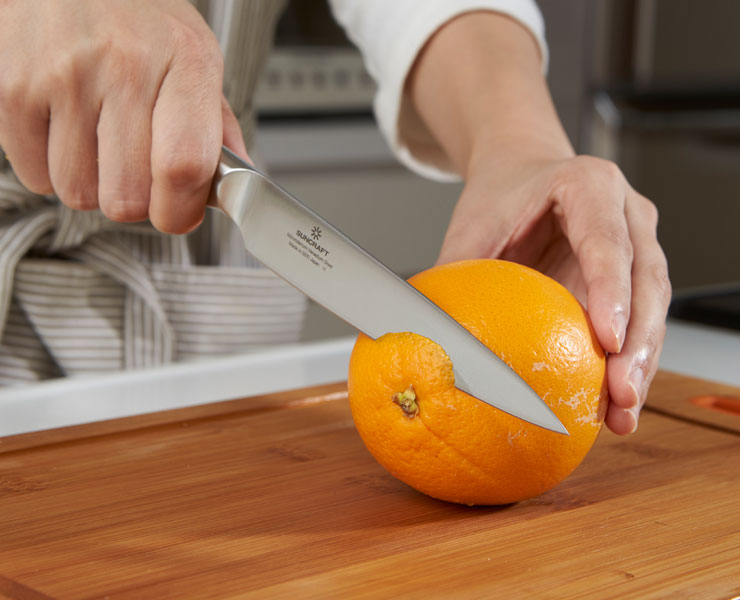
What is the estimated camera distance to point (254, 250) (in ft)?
2.21

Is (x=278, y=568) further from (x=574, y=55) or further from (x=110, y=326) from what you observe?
(x=574, y=55)

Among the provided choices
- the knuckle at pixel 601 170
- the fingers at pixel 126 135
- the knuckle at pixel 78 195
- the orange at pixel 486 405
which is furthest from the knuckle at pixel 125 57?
the knuckle at pixel 601 170

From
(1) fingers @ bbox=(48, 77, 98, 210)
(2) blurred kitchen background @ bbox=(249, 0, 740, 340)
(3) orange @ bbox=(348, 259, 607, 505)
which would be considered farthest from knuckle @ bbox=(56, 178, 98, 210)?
(2) blurred kitchen background @ bbox=(249, 0, 740, 340)

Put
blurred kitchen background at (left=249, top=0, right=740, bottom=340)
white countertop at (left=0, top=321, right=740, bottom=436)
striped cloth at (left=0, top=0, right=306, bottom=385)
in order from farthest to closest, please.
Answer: blurred kitchen background at (left=249, top=0, right=740, bottom=340)
striped cloth at (left=0, top=0, right=306, bottom=385)
white countertop at (left=0, top=321, right=740, bottom=436)

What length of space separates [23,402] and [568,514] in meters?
0.53

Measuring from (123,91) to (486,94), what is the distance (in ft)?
1.41

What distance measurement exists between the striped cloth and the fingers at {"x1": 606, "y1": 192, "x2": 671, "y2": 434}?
0.44 metres

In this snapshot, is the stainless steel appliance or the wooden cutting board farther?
the stainless steel appliance

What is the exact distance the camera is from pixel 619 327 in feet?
2.06

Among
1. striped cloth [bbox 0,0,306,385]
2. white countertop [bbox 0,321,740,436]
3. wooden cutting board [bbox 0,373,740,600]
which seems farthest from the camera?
striped cloth [bbox 0,0,306,385]

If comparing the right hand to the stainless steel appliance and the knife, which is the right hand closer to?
the knife

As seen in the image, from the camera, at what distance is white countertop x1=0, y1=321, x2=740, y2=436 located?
0.84 metres

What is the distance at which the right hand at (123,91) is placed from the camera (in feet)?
2.16

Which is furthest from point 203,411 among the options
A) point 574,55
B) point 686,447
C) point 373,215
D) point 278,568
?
point 574,55
